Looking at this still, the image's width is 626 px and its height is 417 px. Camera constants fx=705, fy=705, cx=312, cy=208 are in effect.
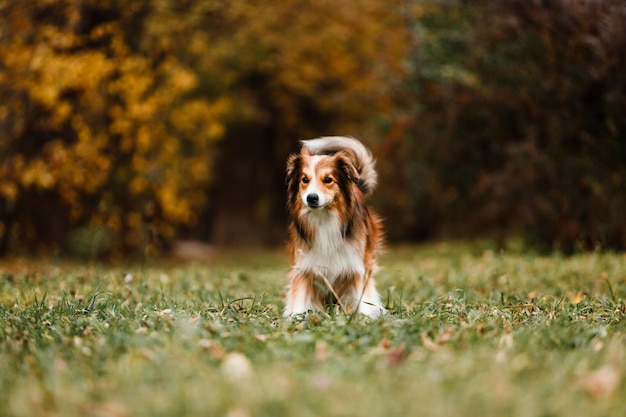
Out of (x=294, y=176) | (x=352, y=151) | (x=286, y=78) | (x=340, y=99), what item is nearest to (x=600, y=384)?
(x=294, y=176)

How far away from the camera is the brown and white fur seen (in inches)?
195

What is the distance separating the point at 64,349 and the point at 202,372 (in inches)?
37.9

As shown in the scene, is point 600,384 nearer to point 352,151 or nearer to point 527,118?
A: point 352,151

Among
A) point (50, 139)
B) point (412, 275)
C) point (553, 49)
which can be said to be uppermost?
point (553, 49)

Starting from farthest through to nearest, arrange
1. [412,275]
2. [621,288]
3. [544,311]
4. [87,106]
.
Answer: [87,106], [412,275], [621,288], [544,311]

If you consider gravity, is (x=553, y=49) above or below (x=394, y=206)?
above

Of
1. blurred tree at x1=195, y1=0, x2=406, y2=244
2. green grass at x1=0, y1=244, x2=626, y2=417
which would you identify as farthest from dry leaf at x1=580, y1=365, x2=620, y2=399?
blurred tree at x1=195, y1=0, x2=406, y2=244

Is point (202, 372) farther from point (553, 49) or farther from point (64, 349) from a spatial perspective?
point (553, 49)

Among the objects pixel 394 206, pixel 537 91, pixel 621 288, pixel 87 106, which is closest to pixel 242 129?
pixel 394 206

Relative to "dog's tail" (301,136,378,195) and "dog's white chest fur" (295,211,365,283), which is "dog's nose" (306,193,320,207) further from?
"dog's tail" (301,136,378,195)

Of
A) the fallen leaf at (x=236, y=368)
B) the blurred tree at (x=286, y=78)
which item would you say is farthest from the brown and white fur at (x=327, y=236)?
the blurred tree at (x=286, y=78)

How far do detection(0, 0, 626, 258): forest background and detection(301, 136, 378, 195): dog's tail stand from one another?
2.48 meters

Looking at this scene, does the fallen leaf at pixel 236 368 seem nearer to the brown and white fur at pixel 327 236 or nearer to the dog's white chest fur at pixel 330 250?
the brown and white fur at pixel 327 236

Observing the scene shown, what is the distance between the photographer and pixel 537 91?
424 inches
